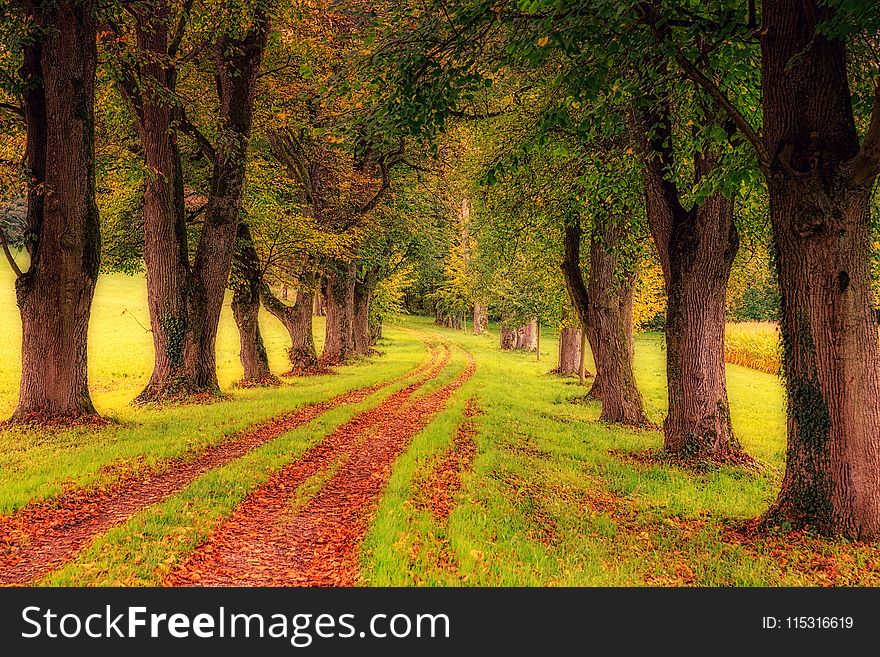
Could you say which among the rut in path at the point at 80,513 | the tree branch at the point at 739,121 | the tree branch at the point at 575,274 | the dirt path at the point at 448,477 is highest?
the tree branch at the point at 739,121

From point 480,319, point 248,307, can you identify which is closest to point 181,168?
point 248,307

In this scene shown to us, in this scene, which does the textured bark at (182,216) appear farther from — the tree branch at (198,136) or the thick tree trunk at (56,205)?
the thick tree trunk at (56,205)

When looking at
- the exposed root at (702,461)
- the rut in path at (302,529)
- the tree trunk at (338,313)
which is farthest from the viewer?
the tree trunk at (338,313)

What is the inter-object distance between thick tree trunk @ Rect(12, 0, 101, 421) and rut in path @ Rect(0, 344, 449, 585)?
373cm

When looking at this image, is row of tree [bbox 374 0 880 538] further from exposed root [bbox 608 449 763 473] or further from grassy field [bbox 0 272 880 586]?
exposed root [bbox 608 449 763 473]

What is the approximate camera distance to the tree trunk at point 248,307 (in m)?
19.0

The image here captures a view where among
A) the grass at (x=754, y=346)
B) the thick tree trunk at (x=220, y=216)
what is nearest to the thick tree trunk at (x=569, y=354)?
the grass at (x=754, y=346)

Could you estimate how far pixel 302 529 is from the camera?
5.99 metres

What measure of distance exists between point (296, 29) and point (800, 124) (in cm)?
1335

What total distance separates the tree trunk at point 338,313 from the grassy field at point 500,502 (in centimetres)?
1150

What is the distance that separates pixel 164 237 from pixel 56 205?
4.10 metres

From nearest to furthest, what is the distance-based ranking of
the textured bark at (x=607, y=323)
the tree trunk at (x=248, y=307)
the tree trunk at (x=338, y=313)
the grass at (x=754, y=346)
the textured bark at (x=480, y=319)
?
the textured bark at (x=607, y=323)
the tree trunk at (x=248, y=307)
the tree trunk at (x=338, y=313)
the grass at (x=754, y=346)
the textured bark at (x=480, y=319)

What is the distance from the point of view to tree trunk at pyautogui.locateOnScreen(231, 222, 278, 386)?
1895cm

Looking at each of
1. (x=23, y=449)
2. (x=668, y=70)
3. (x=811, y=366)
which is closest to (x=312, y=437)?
(x=23, y=449)
